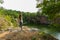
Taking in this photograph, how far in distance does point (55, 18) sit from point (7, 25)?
7555 mm

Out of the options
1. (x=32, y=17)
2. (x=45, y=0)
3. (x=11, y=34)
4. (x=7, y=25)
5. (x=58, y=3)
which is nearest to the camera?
(x=58, y=3)

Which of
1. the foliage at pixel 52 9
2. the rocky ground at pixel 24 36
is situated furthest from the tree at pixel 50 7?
the rocky ground at pixel 24 36

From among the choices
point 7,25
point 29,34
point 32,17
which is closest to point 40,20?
point 32,17

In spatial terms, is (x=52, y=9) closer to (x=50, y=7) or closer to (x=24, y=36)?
(x=50, y=7)

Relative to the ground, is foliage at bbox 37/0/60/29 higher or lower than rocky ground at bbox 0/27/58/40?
higher

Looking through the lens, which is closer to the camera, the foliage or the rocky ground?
the foliage

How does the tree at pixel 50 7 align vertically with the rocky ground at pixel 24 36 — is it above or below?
above

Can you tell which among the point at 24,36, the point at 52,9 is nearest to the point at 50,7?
the point at 52,9

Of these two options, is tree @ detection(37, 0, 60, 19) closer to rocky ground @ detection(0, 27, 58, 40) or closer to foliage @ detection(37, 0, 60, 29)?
foliage @ detection(37, 0, 60, 29)

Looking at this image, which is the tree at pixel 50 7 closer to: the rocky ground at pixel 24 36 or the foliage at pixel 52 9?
the foliage at pixel 52 9

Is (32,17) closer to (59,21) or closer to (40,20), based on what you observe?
(40,20)

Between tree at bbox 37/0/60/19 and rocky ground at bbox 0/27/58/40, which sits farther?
rocky ground at bbox 0/27/58/40

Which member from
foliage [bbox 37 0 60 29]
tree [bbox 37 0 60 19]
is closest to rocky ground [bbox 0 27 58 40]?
foliage [bbox 37 0 60 29]

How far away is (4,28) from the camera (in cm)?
2042
